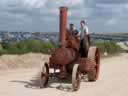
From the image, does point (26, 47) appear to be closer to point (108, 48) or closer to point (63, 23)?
point (108, 48)

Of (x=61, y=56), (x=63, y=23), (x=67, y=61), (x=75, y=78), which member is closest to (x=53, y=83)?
(x=67, y=61)

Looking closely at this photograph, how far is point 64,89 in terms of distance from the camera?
16.2 metres

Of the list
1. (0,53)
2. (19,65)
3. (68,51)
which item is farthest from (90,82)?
(0,53)

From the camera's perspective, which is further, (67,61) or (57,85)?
(57,85)

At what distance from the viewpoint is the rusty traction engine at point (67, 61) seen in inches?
658

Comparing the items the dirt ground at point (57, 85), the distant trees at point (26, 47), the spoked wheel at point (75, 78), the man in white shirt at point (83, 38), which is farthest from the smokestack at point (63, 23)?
the distant trees at point (26, 47)

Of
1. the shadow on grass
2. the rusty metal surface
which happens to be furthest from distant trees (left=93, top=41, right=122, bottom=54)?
the rusty metal surface

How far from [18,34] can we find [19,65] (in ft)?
52.6

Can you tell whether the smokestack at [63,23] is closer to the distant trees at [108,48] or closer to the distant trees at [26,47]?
the distant trees at [26,47]

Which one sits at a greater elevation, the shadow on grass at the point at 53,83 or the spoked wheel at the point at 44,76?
the spoked wheel at the point at 44,76

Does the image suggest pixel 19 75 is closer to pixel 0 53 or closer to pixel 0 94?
pixel 0 94

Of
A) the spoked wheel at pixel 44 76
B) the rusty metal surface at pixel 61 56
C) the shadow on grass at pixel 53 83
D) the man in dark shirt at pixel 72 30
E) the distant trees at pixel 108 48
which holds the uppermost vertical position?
the man in dark shirt at pixel 72 30

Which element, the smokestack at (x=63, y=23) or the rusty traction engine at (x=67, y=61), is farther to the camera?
the smokestack at (x=63, y=23)

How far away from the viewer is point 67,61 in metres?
16.9
